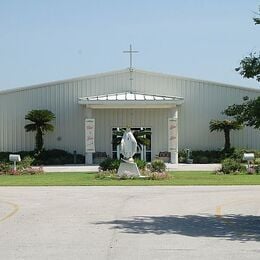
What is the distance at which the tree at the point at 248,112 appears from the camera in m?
13.2

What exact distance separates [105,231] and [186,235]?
1.59 meters

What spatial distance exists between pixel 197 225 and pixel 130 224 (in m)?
1.41

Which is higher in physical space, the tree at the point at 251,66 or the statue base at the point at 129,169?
the tree at the point at 251,66

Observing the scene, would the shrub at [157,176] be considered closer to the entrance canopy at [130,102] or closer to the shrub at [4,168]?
the shrub at [4,168]

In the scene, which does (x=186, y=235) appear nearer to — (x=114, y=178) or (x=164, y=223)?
(x=164, y=223)

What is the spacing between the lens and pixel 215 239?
11211mm

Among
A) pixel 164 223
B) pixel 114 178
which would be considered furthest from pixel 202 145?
pixel 164 223

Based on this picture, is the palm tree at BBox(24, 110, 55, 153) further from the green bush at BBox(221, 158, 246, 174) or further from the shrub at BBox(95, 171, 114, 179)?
the green bush at BBox(221, 158, 246, 174)

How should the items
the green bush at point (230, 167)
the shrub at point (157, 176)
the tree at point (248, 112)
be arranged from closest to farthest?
the tree at point (248, 112) < the shrub at point (157, 176) < the green bush at point (230, 167)

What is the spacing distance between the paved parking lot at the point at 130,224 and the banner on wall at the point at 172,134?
2169 centimetres

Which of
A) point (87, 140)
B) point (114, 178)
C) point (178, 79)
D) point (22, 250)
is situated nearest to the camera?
point (22, 250)

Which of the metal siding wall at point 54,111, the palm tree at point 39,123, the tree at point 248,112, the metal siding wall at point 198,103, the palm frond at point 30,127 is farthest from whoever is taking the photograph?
the metal siding wall at point 198,103

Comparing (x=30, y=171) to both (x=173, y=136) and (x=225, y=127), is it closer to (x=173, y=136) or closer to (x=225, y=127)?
(x=173, y=136)

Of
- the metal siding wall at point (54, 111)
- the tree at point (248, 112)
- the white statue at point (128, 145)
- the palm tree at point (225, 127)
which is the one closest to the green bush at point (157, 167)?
the white statue at point (128, 145)
